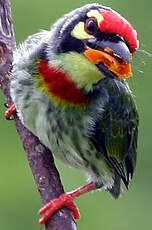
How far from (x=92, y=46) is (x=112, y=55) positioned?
0.39 ft

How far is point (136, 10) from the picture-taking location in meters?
8.49

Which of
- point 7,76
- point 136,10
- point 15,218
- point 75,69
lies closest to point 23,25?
point 136,10

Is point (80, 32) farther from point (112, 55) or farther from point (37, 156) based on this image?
point (37, 156)

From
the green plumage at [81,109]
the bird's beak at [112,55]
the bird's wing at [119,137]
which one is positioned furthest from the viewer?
the bird's wing at [119,137]

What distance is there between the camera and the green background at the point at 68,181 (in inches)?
302

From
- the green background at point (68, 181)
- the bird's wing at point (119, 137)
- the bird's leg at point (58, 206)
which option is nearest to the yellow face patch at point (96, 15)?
the bird's wing at point (119, 137)

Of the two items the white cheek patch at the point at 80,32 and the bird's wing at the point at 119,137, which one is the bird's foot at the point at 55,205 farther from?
the white cheek patch at the point at 80,32

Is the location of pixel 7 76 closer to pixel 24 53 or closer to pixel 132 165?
pixel 24 53

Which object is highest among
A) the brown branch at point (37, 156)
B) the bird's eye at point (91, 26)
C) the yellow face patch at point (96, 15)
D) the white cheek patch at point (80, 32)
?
the yellow face patch at point (96, 15)

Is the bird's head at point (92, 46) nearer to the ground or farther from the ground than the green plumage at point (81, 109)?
farther from the ground

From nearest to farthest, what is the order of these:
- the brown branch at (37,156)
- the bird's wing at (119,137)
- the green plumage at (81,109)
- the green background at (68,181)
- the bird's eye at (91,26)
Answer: the bird's eye at (91,26) → the green plumage at (81,109) → the brown branch at (37,156) → the bird's wing at (119,137) → the green background at (68,181)

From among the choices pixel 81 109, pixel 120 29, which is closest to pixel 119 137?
pixel 81 109

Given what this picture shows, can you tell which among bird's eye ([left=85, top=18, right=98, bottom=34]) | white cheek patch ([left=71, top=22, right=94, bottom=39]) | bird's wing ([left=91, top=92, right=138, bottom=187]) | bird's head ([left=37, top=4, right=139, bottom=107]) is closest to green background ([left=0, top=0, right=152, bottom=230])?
bird's wing ([left=91, top=92, right=138, bottom=187])

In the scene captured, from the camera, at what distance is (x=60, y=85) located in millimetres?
4684
